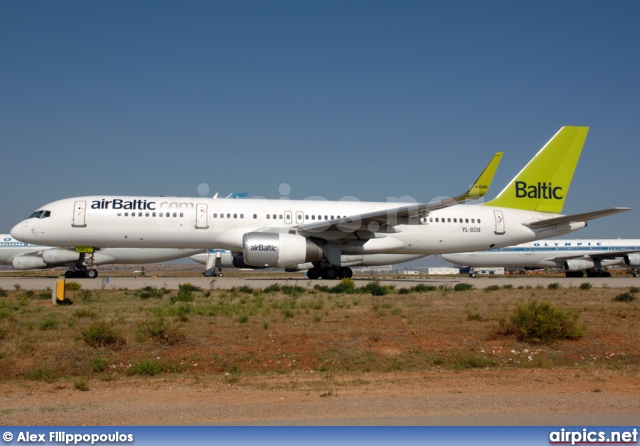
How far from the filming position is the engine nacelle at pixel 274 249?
2316cm

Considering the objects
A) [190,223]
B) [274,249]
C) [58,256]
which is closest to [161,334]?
[274,249]

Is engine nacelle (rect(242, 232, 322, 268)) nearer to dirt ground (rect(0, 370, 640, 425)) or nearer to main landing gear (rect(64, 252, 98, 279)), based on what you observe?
main landing gear (rect(64, 252, 98, 279))

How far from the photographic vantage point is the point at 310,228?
24297 millimetres

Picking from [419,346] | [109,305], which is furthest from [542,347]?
[109,305]

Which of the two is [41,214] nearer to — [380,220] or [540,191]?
[380,220]

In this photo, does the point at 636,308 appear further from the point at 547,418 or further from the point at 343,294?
the point at 547,418

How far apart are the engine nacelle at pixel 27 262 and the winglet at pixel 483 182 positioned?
31.3 metres

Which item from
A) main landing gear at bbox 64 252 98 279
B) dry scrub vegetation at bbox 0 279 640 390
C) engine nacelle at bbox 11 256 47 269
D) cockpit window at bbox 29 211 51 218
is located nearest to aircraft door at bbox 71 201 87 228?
cockpit window at bbox 29 211 51 218

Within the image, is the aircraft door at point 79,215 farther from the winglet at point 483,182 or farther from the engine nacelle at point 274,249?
the winglet at point 483,182

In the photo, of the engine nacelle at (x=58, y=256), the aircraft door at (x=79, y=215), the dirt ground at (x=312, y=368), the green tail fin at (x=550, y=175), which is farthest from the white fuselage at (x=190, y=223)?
the engine nacelle at (x=58, y=256)

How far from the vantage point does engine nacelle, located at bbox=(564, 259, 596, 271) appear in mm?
42188

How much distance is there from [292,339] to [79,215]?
17163 mm

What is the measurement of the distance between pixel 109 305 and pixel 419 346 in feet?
29.0

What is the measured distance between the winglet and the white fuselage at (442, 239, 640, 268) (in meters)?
22.9
